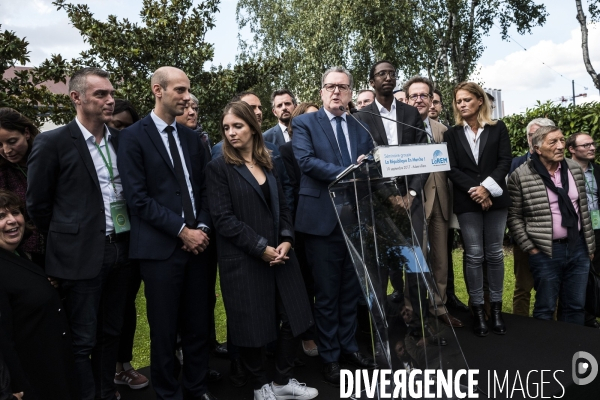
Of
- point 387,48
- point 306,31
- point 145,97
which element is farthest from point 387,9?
point 145,97

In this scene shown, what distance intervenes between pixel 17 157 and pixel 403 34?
47.3 ft

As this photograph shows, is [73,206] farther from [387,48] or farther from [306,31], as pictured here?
[306,31]

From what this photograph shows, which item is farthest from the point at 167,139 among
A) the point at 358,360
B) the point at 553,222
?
the point at 553,222

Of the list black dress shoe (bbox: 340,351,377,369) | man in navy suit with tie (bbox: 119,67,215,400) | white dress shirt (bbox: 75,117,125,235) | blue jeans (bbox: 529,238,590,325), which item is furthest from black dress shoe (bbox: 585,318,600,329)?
white dress shirt (bbox: 75,117,125,235)

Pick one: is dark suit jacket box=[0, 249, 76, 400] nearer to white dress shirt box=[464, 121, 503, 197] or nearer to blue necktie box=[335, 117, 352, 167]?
blue necktie box=[335, 117, 352, 167]

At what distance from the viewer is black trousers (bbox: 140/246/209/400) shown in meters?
2.88

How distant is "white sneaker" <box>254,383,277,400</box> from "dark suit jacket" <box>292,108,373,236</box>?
100cm

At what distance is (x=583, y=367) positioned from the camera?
11.1 ft

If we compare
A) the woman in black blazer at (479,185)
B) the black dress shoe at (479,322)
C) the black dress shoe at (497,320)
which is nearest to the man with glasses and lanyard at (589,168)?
the woman in black blazer at (479,185)

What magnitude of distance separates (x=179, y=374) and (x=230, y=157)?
1582mm

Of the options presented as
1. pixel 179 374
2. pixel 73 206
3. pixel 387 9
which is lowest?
pixel 179 374

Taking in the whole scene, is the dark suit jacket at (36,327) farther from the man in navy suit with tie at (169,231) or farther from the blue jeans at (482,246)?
the blue jeans at (482,246)

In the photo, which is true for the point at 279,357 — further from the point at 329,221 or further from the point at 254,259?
the point at 329,221

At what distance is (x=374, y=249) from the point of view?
2.76 m
